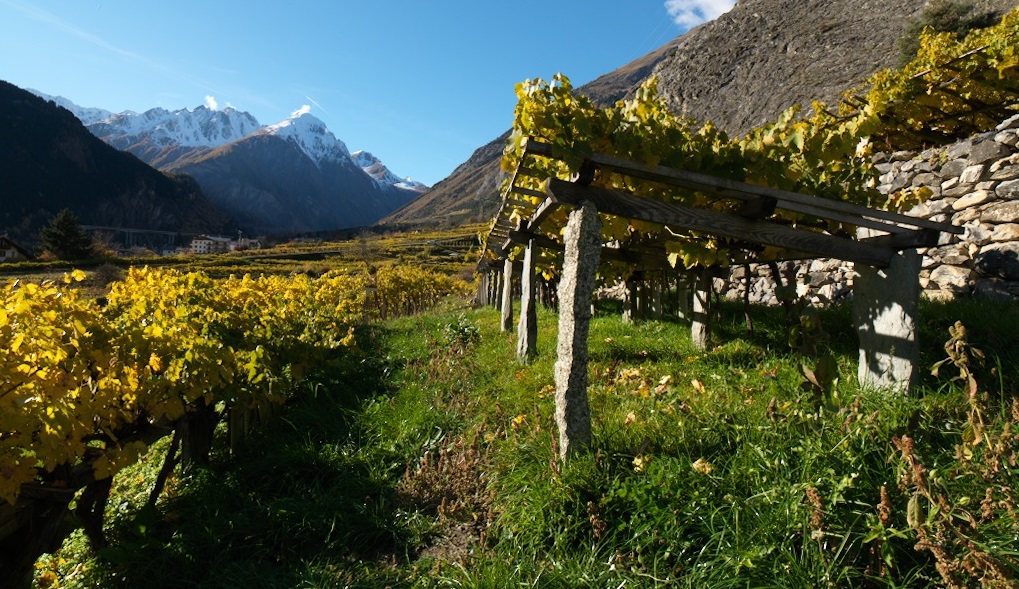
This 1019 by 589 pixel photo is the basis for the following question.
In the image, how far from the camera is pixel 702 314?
5.73 meters

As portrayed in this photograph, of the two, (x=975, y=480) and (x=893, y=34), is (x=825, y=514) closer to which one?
(x=975, y=480)

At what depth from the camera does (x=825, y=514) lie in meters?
2.29

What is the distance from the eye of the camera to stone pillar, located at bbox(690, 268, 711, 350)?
5609 millimetres

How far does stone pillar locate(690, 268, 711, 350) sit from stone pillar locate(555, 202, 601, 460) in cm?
268

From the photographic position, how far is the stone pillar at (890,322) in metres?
3.56

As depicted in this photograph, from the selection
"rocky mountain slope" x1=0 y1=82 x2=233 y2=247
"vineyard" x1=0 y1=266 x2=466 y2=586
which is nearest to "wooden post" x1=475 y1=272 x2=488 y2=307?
"vineyard" x1=0 y1=266 x2=466 y2=586

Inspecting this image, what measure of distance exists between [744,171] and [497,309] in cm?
1116

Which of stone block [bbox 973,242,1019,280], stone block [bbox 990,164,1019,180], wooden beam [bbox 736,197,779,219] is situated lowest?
stone block [bbox 973,242,1019,280]

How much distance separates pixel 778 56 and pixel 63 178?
162474mm

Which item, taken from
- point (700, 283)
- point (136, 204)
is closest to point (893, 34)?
point (700, 283)

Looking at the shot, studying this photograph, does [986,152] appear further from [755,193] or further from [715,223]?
[715,223]

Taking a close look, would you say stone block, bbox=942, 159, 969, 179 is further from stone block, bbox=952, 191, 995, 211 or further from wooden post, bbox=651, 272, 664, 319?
wooden post, bbox=651, 272, 664, 319

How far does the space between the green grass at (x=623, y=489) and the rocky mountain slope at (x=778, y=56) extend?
18.6 m

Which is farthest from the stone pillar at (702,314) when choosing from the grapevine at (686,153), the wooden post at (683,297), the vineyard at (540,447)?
the wooden post at (683,297)
